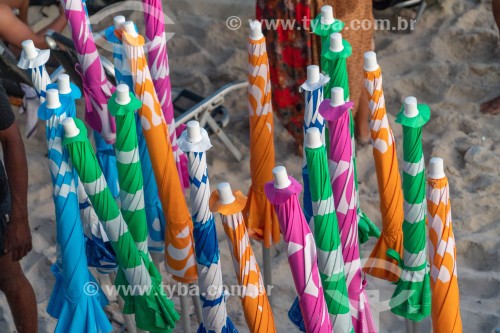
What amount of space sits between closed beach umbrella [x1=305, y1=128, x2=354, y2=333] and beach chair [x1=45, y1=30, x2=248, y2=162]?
158 centimetres

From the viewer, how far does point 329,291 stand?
64.3 inches

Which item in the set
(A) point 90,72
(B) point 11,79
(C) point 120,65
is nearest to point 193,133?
(C) point 120,65

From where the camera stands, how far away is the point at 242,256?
5.11 feet

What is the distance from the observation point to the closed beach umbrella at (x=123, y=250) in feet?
5.34

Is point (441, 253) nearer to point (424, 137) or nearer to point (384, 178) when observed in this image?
point (384, 178)

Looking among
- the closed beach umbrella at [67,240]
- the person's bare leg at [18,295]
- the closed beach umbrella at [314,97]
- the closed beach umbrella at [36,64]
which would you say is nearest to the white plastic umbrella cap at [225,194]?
the closed beach umbrella at [314,97]

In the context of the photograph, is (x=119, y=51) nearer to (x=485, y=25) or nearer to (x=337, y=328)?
(x=337, y=328)

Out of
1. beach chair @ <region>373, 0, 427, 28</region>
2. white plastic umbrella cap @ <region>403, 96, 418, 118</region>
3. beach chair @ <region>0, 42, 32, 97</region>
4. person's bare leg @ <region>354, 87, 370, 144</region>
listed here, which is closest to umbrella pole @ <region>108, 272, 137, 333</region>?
white plastic umbrella cap @ <region>403, 96, 418, 118</region>

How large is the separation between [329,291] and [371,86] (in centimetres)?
41

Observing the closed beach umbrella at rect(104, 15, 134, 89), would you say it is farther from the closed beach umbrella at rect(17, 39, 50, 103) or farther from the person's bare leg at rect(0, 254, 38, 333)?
the person's bare leg at rect(0, 254, 38, 333)

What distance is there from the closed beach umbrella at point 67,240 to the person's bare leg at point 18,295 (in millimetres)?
732

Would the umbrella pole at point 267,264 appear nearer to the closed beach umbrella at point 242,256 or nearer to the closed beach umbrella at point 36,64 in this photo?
the closed beach umbrella at point 242,256

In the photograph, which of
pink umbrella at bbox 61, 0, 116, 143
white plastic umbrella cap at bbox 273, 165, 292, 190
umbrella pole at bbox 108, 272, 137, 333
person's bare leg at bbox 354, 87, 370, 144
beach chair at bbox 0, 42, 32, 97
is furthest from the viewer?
beach chair at bbox 0, 42, 32, 97

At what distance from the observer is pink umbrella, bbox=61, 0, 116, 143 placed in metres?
1.88
